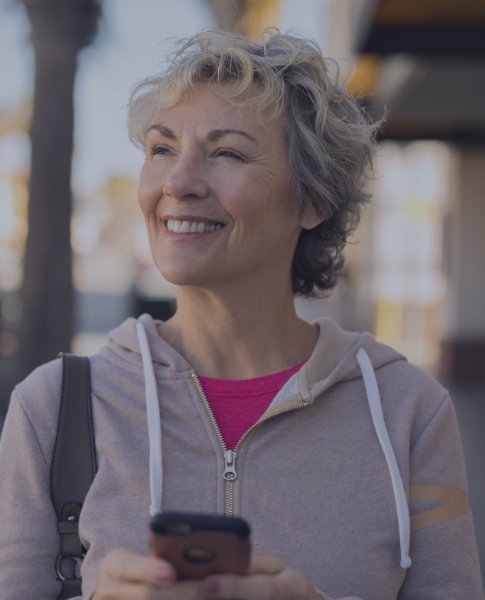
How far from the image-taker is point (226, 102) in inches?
101

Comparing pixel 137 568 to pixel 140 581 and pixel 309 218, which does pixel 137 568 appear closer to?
pixel 140 581

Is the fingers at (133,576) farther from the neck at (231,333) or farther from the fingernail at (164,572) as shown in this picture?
the neck at (231,333)

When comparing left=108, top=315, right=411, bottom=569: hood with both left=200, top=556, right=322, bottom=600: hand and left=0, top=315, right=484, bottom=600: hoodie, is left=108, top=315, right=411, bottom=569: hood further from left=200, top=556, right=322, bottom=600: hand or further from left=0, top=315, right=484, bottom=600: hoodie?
left=200, top=556, right=322, bottom=600: hand

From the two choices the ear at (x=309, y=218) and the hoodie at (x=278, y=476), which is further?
the ear at (x=309, y=218)

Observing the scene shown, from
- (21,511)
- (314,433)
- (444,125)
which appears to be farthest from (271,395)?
(444,125)

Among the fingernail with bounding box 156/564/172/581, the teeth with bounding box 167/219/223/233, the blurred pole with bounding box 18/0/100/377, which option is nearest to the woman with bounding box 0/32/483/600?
the teeth with bounding box 167/219/223/233

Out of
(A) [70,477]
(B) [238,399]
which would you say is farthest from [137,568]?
(B) [238,399]

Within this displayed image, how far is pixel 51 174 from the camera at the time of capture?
345 inches

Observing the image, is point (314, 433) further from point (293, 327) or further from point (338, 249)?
point (338, 249)

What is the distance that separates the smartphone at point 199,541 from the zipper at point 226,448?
1.94ft

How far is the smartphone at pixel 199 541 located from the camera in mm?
1795

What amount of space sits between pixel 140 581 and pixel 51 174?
7.18 m

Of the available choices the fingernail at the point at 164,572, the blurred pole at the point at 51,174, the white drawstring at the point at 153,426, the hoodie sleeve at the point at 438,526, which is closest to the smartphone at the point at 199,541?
the fingernail at the point at 164,572

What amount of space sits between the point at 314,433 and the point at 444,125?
1203 cm
